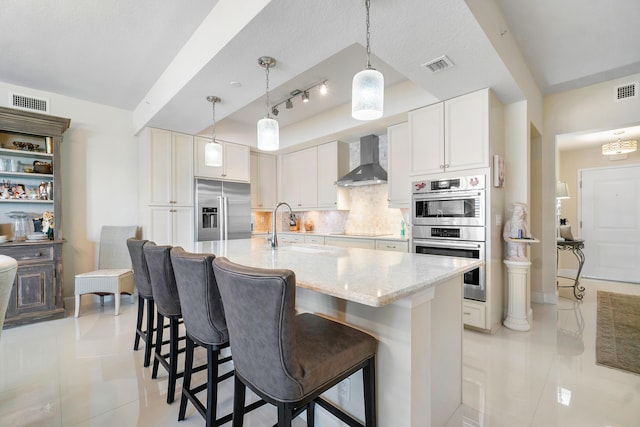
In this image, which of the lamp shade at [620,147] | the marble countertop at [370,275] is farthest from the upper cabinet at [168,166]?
the lamp shade at [620,147]

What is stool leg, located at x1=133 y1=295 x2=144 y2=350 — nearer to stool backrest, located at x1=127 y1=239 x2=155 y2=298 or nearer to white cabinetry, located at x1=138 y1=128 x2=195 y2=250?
stool backrest, located at x1=127 y1=239 x2=155 y2=298

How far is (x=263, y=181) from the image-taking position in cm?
557

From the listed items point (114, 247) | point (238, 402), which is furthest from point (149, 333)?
point (114, 247)

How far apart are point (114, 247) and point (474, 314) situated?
4.66 metres

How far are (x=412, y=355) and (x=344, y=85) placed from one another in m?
3.19

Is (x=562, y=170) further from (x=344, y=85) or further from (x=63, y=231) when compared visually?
(x=63, y=231)

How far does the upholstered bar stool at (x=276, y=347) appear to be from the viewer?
92 cm

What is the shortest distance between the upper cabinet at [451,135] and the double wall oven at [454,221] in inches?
7.1

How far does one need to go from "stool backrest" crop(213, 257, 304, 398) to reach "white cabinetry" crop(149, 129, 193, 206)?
11.7 feet

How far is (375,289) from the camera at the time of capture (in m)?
1.01

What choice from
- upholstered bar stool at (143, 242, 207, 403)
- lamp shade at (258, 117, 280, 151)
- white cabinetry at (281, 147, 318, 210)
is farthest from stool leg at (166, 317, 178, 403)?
white cabinetry at (281, 147, 318, 210)

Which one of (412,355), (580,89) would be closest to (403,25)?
(412,355)

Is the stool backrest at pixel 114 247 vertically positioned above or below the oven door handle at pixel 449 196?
below

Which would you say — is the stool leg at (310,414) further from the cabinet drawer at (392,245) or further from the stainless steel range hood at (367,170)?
the stainless steel range hood at (367,170)
